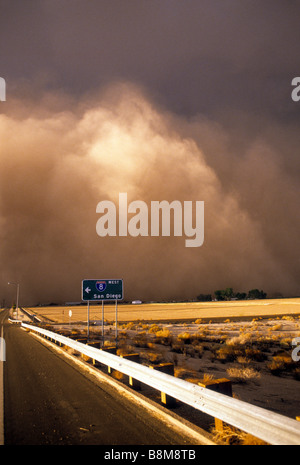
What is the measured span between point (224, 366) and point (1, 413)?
25.0ft

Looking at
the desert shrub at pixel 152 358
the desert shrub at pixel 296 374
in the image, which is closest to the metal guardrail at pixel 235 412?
the desert shrub at pixel 152 358

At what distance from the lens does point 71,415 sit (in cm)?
493

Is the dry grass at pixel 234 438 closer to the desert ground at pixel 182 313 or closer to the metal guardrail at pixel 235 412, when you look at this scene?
the metal guardrail at pixel 235 412

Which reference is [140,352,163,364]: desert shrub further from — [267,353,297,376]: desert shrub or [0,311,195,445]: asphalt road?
[267,353,297,376]: desert shrub

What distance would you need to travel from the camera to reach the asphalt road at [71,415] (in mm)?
4000

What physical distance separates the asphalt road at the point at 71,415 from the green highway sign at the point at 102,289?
Result: 6.90 meters

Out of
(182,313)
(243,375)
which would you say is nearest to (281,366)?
(243,375)

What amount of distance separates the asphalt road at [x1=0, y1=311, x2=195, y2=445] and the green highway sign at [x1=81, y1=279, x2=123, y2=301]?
272 inches

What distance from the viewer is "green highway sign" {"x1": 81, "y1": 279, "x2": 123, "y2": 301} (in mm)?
14930

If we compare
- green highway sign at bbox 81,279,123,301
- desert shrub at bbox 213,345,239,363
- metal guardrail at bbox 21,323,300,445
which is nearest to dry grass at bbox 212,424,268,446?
metal guardrail at bbox 21,323,300,445

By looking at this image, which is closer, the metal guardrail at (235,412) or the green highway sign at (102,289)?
the metal guardrail at (235,412)

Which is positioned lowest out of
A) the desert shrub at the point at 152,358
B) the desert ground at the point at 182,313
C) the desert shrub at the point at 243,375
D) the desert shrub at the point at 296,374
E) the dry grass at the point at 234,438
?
the desert ground at the point at 182,313

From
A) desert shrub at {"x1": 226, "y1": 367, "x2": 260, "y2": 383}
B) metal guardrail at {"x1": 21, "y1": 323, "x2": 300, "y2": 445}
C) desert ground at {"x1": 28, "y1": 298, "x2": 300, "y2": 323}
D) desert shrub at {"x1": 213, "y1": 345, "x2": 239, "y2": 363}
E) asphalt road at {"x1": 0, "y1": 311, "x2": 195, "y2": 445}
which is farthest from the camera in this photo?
desert ground at {"x1": 28, "y1": 298, "x2": 300, "y2": 323}
